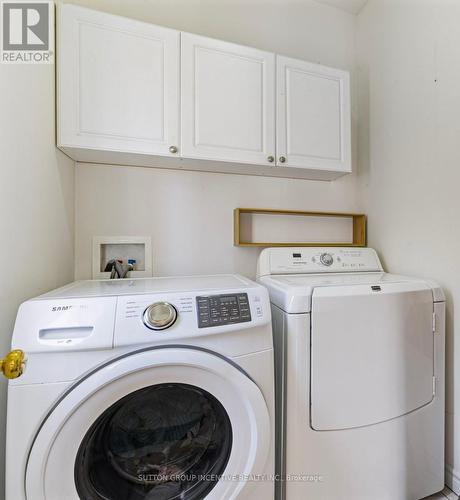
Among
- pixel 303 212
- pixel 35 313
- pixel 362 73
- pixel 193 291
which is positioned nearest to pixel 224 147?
pixel 303 212

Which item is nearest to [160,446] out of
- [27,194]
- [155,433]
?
[155,433]

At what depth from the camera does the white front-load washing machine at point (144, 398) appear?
2.07ft

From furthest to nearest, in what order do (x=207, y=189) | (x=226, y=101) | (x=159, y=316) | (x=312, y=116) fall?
(x=207, y=189)
(x=312, y=116)
(x=226, y=101)
(x=159, y=316)

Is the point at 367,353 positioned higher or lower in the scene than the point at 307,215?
lower

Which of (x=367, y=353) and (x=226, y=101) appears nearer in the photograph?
(x=367, y=353)

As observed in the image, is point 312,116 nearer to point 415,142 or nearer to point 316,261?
point 415,142

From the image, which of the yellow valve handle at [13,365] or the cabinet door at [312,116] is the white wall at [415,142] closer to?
the cabinet door at [312,116]

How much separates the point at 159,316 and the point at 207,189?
0.94 metres

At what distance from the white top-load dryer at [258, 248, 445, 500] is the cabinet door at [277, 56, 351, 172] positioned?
0.73 meters

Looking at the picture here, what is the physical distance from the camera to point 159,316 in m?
0.72

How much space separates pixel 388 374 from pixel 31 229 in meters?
1.40

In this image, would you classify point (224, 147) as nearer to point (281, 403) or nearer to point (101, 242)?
point (101, 242)

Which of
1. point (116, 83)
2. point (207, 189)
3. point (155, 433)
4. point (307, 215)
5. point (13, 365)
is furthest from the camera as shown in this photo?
point (307, 215)

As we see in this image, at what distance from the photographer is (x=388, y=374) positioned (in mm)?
937
